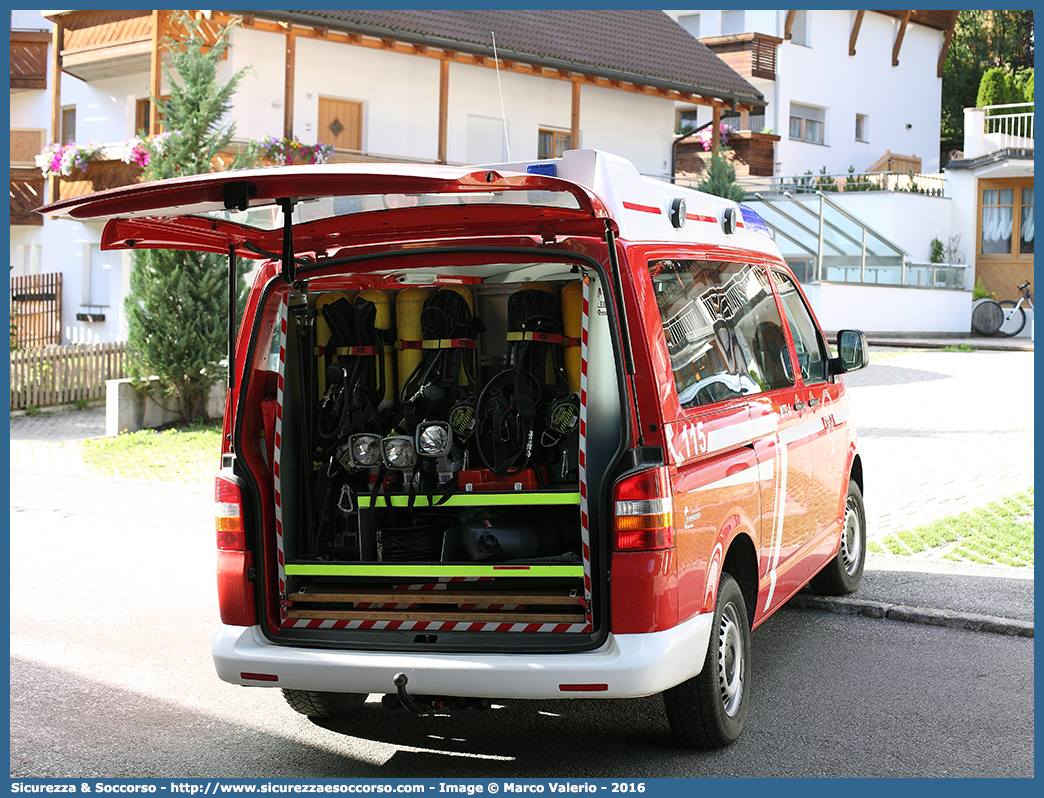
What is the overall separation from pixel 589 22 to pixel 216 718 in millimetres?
26995

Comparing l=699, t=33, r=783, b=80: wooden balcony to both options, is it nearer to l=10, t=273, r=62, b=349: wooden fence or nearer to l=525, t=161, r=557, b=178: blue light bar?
l=10, t=273, r=62, b=349: wooden fence

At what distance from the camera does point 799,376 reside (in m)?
6.14

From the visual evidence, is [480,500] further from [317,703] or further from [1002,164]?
[1002,164]

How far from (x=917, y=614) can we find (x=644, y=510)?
131 inches

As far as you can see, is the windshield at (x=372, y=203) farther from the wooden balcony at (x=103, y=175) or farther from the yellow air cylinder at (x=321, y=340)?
the wooden balcony at (x=103, y=175)

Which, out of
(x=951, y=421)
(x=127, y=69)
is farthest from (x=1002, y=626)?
(x=127, y=69)

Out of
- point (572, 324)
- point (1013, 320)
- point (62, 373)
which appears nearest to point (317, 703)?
point (572, 324)

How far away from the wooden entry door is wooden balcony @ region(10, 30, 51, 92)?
12.3 meters

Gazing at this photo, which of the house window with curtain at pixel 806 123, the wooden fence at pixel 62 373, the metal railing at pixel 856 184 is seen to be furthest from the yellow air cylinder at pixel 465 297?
the house window with curtain at pixel 806 123

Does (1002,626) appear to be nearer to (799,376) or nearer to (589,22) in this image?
(799,376)

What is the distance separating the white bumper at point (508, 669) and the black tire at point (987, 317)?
27.2m

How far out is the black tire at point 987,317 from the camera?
29.3 metres

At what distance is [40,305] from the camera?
2852cm

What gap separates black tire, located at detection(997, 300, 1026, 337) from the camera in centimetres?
2984
